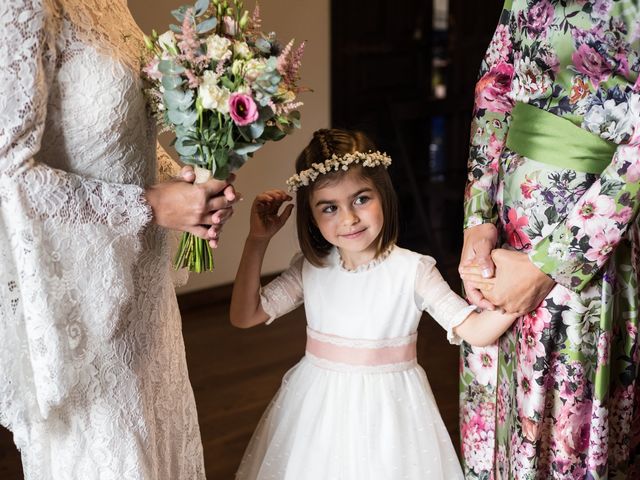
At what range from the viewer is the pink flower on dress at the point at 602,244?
161 cm

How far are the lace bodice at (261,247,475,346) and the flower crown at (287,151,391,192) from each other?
242 mm

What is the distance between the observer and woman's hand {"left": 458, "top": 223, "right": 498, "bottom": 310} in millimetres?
1800

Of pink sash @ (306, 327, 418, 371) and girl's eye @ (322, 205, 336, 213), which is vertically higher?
girl's eye @ (322, 205, 336, 213)

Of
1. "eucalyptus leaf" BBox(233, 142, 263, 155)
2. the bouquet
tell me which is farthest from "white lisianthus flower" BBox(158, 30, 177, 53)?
"eucalyptus leaf" BBox(233, 142, 263, 155)

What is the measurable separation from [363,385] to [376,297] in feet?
0.76

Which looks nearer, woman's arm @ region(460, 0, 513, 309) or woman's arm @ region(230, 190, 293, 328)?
woman's arm @ region(460, 0, 513, 309)

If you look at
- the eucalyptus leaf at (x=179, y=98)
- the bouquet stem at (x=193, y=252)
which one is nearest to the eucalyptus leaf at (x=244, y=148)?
the eucalyptus leaf at (x=179, y=98)

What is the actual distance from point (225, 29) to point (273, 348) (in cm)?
266

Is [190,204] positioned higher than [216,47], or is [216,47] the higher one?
[216,47]

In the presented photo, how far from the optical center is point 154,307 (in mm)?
1837

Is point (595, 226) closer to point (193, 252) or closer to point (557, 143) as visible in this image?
point (557, 143)

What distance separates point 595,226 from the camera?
1.61 metres

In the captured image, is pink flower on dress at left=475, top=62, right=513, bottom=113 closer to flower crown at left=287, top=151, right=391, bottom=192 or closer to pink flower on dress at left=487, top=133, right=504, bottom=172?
pink flower on dress at left=487, top=133, right=504, bottom=172

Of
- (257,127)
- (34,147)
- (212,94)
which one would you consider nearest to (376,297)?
(257,127)
